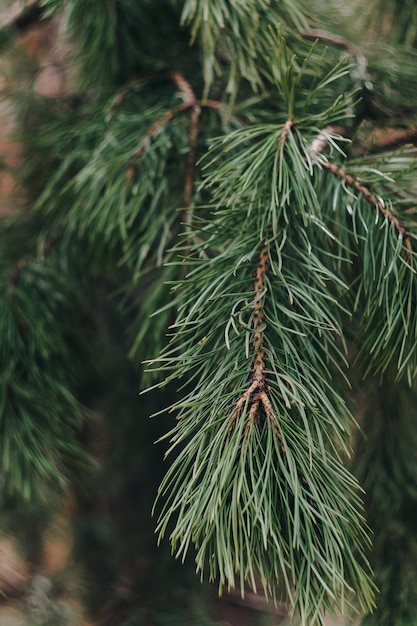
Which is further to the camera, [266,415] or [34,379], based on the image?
[34,379]

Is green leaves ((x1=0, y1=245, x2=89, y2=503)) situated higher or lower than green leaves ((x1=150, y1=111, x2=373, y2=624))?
lower

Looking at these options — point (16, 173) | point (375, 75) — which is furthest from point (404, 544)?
point (16, 173)

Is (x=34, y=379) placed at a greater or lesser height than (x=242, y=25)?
lesser

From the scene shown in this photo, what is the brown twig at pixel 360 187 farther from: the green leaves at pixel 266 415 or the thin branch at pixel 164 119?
the thin branch at pixel 164 119

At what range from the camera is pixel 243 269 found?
0.41m

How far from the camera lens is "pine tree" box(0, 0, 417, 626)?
0.34m

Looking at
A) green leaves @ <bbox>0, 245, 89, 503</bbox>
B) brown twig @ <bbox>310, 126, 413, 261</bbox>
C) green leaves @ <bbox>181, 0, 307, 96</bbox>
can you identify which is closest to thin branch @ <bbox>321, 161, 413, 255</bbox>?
brown twig @ <bbox>310, 126, 413, 261</bbox>

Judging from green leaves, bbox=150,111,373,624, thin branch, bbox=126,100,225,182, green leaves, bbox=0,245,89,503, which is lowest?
green leaves, bbox=0,245,89,503

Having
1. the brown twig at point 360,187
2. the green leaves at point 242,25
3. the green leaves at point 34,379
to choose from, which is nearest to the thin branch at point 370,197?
the brown twig at point 360,187

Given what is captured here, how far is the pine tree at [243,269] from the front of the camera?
344mm

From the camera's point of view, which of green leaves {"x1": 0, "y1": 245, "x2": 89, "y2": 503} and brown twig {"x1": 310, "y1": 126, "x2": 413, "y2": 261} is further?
green leaves {"x1": 0, "y1": 245, "x2": 89, "y2": 503}

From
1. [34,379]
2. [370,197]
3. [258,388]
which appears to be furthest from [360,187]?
[34,379]

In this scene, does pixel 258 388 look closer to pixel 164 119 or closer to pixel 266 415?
pixel 266 415

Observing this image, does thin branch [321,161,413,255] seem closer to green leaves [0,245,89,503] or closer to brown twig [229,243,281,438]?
brown twig [229,243,281,438]
